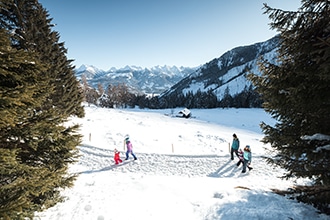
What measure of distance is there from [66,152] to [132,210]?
280cm

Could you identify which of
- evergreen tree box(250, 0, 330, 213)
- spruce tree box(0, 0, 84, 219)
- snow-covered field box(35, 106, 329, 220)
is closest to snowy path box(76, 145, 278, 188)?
snow-covered field box(35, 106, 329, 220)

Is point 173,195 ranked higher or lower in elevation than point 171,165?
higher

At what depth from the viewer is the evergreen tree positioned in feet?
16.6

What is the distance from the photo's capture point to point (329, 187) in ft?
17.9

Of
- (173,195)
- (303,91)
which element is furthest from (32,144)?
(303,91)

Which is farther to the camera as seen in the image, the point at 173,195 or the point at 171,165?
the point at 171,165

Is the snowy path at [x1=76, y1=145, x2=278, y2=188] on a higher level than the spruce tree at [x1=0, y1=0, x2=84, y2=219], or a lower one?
lower

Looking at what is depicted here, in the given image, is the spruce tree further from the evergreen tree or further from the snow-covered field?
the evergreen tree

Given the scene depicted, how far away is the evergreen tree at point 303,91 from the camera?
16.6 ft

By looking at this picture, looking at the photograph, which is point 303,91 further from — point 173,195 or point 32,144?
point 32,144

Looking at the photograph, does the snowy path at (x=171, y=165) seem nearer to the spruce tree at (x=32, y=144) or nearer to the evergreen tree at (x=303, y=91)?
the spruce tree at (x=32, y=144)

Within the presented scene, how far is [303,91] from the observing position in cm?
533

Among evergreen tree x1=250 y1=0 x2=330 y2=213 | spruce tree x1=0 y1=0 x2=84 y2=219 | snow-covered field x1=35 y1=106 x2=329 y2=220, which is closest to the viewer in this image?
spruce tree x1=0 y1=0 x2=84 y2=219

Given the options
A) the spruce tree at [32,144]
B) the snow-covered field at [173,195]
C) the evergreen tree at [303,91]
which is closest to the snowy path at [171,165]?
the snow-covered field at [173,195]
